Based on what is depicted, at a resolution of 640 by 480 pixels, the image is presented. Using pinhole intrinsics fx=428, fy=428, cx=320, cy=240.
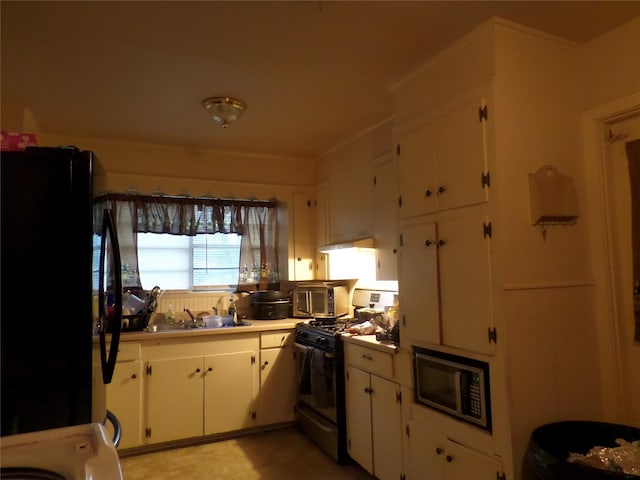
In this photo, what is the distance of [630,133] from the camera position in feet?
6.73

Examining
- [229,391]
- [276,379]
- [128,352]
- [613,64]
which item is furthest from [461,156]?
[128,352]

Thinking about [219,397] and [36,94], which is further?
[219,397]

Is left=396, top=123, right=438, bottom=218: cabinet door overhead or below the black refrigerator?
overhead

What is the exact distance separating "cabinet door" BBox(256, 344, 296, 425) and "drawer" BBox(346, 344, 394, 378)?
36.2 inches

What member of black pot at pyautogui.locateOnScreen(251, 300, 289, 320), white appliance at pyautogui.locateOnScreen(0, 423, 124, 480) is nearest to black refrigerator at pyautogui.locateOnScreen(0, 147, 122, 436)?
white appliance at pyautogui.locateOnScreen(0, 423, 124, 480)

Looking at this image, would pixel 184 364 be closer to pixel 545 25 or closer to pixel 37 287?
pixel 37 287

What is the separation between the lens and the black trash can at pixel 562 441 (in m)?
1.61

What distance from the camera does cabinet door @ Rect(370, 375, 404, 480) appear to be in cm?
244

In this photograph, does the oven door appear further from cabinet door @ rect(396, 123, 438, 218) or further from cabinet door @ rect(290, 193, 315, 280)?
cabinet door @ rect(396, 123, 438, 218)

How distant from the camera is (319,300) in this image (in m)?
3.82

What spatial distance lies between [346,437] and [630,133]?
2454 mm

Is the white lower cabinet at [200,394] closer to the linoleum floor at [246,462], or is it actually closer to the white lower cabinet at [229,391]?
the white lower cabinet at [229,391]

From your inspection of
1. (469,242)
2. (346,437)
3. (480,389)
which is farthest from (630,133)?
(346,437)

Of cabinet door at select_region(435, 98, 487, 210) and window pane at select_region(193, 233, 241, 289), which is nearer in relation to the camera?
cabinet door at select_region(435, 98, 487, 210)
